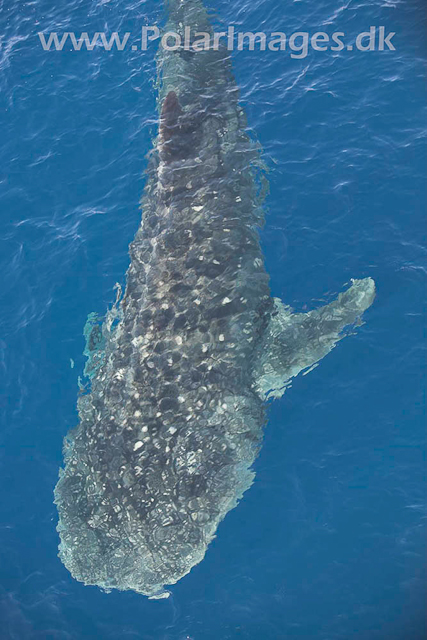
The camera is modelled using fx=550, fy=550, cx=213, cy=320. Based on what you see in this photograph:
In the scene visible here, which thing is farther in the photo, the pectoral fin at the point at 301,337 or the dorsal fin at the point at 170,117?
the dorsal fin at the point at 170,117

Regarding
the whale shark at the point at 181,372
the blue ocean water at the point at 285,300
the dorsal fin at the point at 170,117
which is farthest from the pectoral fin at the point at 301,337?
the dorsal fin at the point at 170,117

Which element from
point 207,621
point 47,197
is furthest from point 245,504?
point 47,197

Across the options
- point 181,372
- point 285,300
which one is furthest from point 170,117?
point 181,372

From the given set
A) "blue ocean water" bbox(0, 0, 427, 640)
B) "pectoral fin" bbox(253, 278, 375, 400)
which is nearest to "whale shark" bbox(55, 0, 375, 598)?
"pectoral fin" bbox(253, 278, 375, 400)

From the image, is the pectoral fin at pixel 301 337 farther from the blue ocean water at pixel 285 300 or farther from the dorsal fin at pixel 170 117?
the dorsal fin at pixel 170 117

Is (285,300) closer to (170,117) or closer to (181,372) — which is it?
(181,372)

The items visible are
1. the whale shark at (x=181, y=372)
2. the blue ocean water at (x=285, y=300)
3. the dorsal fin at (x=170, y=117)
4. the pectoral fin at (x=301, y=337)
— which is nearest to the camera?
the whale shark at (x=181, y=372)
